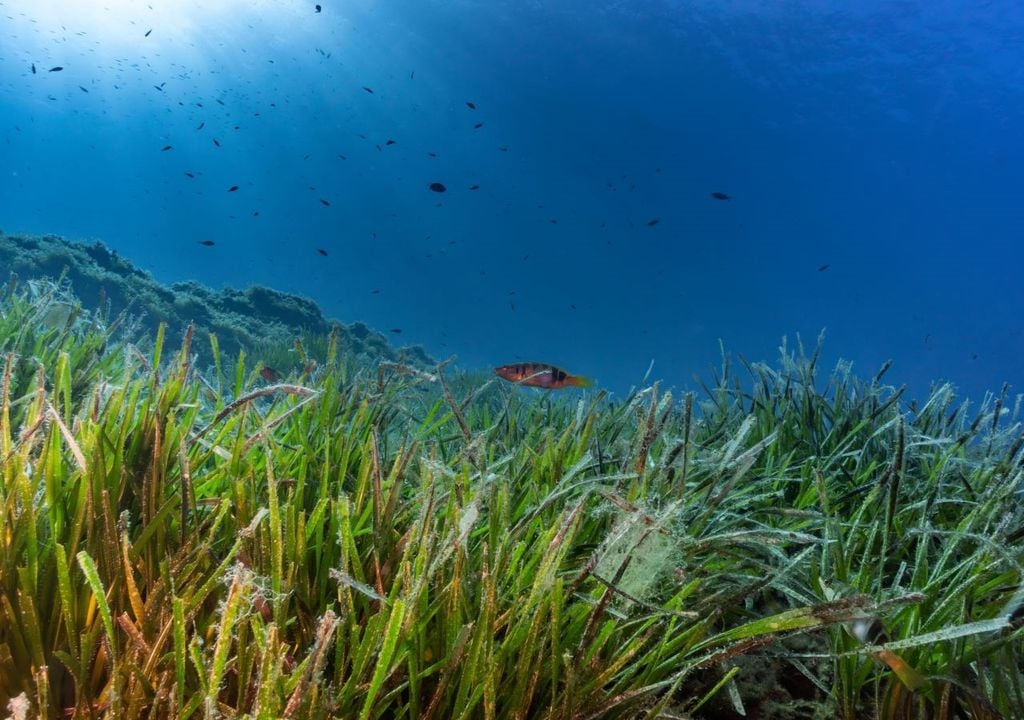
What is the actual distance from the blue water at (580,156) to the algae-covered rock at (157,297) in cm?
2499

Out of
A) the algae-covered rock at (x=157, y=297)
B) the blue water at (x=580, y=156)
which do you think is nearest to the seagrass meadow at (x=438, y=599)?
the algae-covered rock at (x=157, y=297)

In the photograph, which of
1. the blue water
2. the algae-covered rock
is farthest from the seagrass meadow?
the blue water

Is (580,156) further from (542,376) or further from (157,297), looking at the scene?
(542,376)

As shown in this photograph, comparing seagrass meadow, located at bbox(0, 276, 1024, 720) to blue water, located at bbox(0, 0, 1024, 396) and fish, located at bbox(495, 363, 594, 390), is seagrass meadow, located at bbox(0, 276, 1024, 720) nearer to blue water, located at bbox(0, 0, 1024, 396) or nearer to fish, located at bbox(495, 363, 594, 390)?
fish, located at bbox(495, 363, 594, 390)

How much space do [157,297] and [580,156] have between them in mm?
67935

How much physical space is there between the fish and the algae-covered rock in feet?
29.3

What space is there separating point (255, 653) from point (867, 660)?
1.28 m

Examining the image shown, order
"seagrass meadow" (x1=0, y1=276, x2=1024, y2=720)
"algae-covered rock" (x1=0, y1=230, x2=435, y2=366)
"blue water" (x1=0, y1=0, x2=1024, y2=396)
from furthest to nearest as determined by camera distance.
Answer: "blue water" (x1=0, y1=0, x2=1024, y2=396)
"algae-covered rock" (x1=0, y1=230, x2=435, y2=366)
"seagrass meadow" (x1=0, y1=276, x2=1024, y2=720)

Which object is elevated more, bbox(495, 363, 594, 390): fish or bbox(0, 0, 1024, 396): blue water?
bbox(0, 0, 1024, 396): blue water

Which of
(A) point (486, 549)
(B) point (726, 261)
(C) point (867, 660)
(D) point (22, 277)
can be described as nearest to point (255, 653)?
(A) point (486, 549)

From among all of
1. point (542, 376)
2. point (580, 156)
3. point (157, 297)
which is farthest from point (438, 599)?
point (580, 156)

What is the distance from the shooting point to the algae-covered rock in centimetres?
1397

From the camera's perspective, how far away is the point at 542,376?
5191 mm

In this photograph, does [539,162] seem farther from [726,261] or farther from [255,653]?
[255,653]
